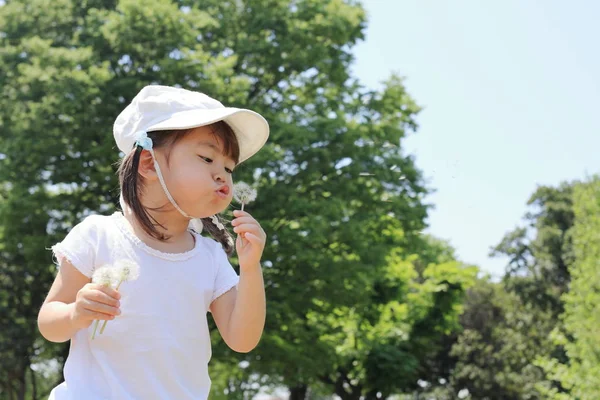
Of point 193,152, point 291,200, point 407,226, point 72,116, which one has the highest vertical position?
point 193,152

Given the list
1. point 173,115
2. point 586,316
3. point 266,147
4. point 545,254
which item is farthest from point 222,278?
point 545,254

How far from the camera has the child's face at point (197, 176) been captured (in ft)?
10.8

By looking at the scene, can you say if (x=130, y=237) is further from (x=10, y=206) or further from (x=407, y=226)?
(x=407, y=226)

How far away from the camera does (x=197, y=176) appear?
3273mm

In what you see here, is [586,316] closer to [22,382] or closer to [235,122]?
[22,382]

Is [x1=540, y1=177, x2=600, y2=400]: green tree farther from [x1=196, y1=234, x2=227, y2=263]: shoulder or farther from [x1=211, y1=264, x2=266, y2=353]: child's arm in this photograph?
[x1=211, y1=264, x2=266, y2=353]: child's arm

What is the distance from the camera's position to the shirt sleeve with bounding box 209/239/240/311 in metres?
3.42

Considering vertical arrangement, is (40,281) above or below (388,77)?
below

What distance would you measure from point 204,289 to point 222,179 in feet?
1.37

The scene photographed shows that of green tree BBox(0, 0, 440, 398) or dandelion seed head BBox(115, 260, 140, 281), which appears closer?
dandelion seed head BBox(115, 260, 140, 281)

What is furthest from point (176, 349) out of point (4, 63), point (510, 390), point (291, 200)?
point (510, 390)

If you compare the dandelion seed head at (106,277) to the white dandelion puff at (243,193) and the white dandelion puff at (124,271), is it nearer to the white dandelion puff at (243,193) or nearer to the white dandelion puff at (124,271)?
the white dandelion puff at (124,271)

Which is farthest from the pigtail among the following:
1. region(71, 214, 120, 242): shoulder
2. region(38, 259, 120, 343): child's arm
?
region(38, 259, 120, 343): child's arm

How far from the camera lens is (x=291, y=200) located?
1928cm
